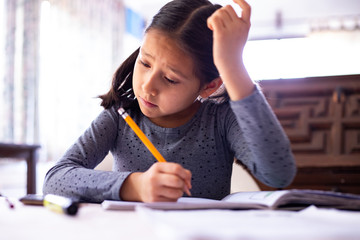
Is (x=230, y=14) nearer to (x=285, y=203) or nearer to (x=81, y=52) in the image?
(x=285, y=203)

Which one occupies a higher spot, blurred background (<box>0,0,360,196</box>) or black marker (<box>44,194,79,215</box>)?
blurred background (<box>0,0,360,196</box>)

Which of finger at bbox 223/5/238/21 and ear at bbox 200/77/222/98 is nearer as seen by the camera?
finger at bbox 223/5/238/21

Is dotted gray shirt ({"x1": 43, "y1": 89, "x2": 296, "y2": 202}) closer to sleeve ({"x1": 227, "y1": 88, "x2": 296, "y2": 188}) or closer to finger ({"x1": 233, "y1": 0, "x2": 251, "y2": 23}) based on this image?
sleeve ({"x1": 227, "y1": 88, "x2": 296, "y2": 188})

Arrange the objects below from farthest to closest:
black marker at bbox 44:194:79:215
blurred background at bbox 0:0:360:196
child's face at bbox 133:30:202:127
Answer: blurred background at bbox 0:0:360:196 → child's face at bbox 133:30:202:127 → black marker at bbox 44:194:79:215

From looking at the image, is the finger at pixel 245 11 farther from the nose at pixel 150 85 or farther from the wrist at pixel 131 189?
the wrist at pixel 131 189

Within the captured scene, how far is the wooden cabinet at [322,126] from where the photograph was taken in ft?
6.29

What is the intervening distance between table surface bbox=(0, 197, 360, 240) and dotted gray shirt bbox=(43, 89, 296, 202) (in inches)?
10.2

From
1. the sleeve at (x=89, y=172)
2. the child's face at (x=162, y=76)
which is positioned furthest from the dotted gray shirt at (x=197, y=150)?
the child's face at (x=162, y=76)

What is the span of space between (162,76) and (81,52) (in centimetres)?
314

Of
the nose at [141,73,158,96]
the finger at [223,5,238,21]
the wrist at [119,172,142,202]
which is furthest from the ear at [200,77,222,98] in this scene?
the wrist at [119,172,142,202]

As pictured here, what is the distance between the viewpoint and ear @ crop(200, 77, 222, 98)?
999 mm

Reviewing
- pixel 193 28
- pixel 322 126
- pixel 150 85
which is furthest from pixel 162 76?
pixel 322 126

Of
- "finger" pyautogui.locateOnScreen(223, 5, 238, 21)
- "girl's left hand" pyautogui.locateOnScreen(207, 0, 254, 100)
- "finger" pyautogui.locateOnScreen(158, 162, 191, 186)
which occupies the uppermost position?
"finger" pyautogui.locateOnScreen(223, 5, 238, 21)

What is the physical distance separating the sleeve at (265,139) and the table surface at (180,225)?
25 centimetres
